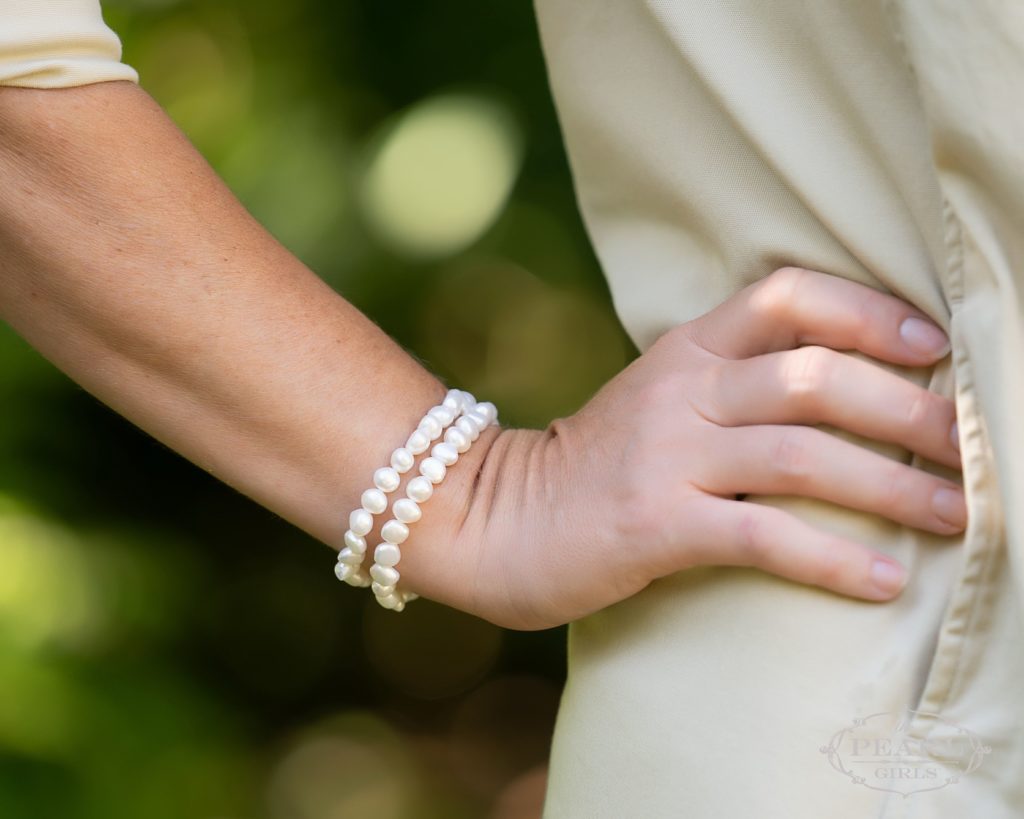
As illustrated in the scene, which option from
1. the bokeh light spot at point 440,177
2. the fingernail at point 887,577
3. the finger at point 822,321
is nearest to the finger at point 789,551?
the fingernail at point 887,577

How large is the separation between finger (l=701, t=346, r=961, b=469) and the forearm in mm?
215

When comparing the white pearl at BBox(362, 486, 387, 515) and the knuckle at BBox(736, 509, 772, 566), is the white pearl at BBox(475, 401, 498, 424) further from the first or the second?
the knuckle at BBox(736, 509, 772, 566)

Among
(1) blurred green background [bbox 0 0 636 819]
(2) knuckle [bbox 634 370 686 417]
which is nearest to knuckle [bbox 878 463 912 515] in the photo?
(2) knuckle [bbox 634 370 686 417]

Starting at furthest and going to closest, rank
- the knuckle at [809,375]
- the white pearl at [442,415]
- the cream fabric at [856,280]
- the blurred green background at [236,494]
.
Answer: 1. the blurred green background at [236,494]
2. the white pearl at [442,415]
3. the knuckle at [809,375]
4. the cream fabric at [856,280]

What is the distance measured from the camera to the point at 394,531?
0.76 m

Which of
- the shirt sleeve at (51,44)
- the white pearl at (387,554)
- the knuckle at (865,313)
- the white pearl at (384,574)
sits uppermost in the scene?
the shirt sleeve at (51,44)

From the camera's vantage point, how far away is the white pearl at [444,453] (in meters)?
0.77

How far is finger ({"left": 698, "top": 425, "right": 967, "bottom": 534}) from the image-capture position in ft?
2.10

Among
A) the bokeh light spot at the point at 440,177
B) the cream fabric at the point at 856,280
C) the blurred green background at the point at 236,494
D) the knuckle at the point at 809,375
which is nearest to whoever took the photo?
the cream fabric at the point at 856,280

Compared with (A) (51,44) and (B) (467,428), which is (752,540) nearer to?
(B) (467,428)

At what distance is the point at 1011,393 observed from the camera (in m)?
0.56

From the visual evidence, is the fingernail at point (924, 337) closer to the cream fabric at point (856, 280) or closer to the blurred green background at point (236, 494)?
the cream fabric at point (856, 280)

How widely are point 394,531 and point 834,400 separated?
32 centimetres

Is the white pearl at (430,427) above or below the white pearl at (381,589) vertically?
above
